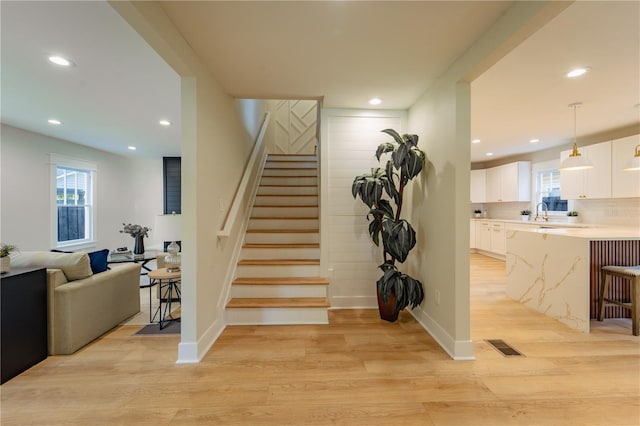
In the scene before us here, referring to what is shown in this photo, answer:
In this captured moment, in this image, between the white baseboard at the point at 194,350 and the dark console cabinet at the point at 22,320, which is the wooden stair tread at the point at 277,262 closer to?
the white baseboard at the point at 194,350

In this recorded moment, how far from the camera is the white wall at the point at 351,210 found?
10.9 feet

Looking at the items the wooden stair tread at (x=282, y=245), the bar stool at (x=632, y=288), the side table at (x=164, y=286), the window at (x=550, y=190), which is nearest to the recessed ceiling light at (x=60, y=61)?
the side table at (x=164, y=286)

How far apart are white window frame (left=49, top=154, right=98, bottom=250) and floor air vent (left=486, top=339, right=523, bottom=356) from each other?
21.8 ft

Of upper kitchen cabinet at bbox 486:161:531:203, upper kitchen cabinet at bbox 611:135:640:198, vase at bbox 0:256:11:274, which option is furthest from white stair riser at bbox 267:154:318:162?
upper kitchen cabinet at bbox 611:135:640:198

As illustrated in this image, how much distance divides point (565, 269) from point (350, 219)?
2346 mm

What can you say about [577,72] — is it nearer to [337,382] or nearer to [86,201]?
[337,382]

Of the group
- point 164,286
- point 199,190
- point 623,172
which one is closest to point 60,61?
point 199,190

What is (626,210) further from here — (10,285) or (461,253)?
(10,285)

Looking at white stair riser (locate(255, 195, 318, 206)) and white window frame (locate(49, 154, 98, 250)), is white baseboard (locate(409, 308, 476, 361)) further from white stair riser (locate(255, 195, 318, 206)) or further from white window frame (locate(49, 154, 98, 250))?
white window frame (locate(49, 154, 98, 250))

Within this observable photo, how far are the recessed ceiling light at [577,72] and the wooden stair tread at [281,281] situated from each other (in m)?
3.12

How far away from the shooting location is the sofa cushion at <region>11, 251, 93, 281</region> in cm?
234

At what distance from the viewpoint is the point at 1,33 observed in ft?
6.29

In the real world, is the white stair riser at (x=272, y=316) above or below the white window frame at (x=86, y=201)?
below

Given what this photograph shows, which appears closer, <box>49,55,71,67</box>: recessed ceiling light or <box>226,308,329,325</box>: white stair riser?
<box>49,55,71,67</box>: recessed ceiling light
